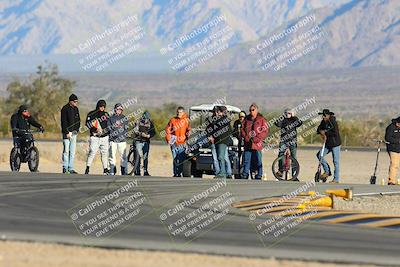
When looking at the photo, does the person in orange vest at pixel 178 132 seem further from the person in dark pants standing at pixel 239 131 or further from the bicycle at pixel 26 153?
the bicycle at pixel 26 153

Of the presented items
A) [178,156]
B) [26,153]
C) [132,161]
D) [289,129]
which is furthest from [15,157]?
[289,129]

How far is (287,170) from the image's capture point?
25.3m

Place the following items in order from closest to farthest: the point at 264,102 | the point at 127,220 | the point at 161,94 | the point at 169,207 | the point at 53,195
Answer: the point at 127,220 < the point at 169,207 < the point at 53,195 < the point at 264,102 < the point at 161,94

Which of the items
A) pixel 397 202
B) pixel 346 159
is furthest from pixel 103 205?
pixel 346 159

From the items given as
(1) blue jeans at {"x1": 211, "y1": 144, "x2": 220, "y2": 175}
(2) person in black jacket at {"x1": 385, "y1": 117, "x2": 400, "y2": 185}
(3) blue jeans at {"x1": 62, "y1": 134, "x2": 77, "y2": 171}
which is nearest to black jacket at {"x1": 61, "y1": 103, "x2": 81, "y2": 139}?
(3) blue jeans at {"x1": 62, "y1": 134, "x2": 77, "y2": 171}

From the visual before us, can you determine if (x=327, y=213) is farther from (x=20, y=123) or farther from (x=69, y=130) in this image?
(x=20, y=123)

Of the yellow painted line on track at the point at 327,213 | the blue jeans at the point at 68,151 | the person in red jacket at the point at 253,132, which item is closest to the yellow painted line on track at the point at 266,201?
the yellow painted line on track at the point at 327,213

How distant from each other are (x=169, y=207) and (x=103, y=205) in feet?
3.37

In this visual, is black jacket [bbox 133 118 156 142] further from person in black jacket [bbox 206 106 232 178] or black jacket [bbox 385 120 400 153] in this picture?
black jacket [bbox 385 120 400 153]

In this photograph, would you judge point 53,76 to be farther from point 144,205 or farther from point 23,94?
point 144,205

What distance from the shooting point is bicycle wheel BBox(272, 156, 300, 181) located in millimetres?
25250

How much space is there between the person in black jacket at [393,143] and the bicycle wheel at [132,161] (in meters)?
5.70

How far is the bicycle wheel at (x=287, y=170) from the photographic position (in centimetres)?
2525

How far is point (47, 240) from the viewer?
44.8 feet
